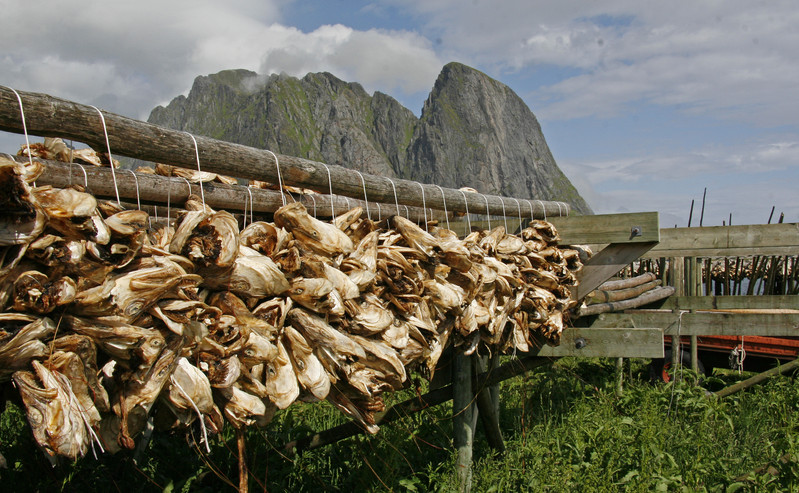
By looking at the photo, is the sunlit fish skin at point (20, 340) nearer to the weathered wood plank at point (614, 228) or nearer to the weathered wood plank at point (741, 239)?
the weathered wood plank at point (614, 228)

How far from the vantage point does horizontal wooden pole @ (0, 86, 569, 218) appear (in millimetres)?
1757

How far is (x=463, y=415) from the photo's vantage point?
14.2 feet

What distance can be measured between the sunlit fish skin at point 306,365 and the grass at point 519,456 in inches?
62.3

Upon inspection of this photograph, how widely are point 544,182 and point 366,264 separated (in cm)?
12350

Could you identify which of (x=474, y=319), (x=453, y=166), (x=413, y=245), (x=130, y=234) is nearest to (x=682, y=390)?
(x=474, y=319)

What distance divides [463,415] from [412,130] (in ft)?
406

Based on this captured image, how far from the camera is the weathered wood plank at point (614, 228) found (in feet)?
13.1

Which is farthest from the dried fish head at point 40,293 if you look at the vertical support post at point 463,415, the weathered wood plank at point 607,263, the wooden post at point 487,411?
the weathered wood plank at point 607,263

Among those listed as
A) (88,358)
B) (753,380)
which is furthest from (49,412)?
(753,380)

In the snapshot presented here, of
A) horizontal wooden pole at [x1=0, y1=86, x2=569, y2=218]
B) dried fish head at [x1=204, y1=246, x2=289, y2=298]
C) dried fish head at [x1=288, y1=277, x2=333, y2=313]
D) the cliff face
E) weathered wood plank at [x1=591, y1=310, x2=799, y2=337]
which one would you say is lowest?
weathered wood plank at [x1=591, y1=310, x2=799, y2=337]

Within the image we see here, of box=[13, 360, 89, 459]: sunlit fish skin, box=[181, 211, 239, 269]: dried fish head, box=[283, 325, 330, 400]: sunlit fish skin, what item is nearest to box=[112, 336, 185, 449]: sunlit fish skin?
box=[13, 360, 89, 459]: sunlit fish skin

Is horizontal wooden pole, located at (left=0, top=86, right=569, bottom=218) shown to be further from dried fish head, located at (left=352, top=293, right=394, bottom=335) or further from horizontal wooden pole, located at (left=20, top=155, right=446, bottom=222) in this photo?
dried fish head, located at (left=352, top=293, right=394, bottom=335)

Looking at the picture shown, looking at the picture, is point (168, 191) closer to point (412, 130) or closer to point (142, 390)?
point (142, 390)

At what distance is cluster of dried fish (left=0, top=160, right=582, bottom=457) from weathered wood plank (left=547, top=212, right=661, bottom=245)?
5.89ft
